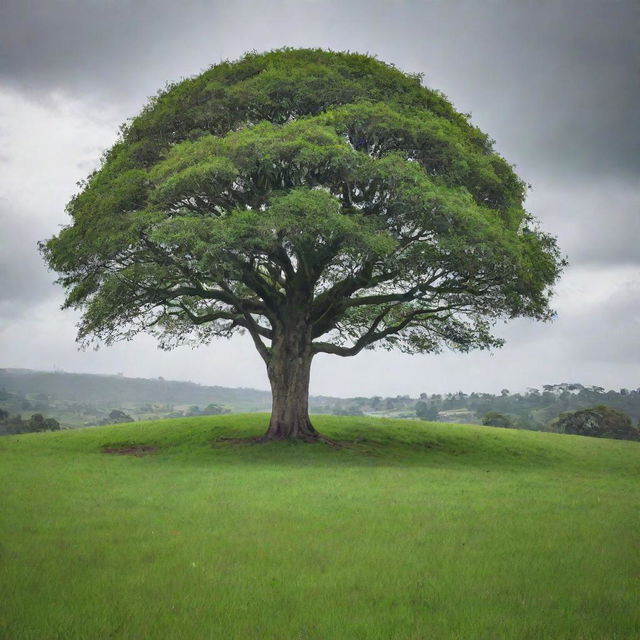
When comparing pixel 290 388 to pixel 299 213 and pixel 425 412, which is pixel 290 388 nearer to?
pixel 299 213

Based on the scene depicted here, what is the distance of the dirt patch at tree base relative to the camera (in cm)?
2636

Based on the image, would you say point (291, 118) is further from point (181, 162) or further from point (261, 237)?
point (261, 237)

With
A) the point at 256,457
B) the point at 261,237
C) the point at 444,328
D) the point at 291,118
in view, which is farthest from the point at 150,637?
the point at 444,328

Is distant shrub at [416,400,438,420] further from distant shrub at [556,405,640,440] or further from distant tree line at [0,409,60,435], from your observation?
distant tree line at [0,409,60,435]

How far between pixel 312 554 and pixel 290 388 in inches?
709

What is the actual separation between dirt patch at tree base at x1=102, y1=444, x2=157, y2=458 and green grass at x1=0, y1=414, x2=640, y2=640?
5.61m

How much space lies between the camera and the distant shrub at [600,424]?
51562 mm

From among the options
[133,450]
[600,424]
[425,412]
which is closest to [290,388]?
[133,450]

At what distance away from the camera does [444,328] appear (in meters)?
30.9

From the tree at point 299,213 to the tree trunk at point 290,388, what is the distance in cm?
7

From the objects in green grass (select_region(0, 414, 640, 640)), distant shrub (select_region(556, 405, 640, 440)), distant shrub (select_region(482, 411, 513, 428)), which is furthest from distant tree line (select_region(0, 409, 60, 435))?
distant shrub (select_region(556, 405, 640, 440))

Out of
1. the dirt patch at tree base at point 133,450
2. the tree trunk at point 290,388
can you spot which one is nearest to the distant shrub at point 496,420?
the tree trunk at point 290,388

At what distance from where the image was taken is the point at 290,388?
89.2 ft

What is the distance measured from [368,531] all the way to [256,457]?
1355 centimetres
